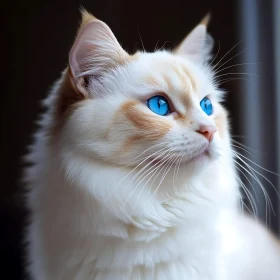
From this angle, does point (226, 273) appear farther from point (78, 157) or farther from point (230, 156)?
point (78, 157)

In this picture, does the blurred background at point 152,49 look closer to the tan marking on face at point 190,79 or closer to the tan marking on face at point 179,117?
the tan marking on face at point 190,79

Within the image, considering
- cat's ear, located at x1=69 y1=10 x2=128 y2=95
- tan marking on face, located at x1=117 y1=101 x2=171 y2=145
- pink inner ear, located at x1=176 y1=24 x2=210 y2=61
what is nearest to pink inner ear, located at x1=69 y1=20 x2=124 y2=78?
cat's ear, located at x1=69 y1=10 x2=128 y2=95

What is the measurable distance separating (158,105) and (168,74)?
0.09m

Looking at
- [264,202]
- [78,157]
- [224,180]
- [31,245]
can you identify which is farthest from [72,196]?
[264,202]

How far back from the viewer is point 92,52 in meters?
0.95

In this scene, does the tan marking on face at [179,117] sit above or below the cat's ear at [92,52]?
below

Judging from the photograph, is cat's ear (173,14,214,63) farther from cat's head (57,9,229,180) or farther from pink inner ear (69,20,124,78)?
pink inner ear (69,20,124,78)

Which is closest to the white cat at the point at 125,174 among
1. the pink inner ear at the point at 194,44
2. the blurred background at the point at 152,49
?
the pink inner ear at the point at 194,44

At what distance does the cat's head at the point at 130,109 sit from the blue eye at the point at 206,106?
1 centimetres

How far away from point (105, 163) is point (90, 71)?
9.1 inches

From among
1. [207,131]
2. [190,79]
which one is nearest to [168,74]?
[190,79]

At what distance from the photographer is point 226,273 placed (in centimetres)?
103

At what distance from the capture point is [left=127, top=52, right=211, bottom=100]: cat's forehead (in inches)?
37.9

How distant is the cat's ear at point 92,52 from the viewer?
90 cm
